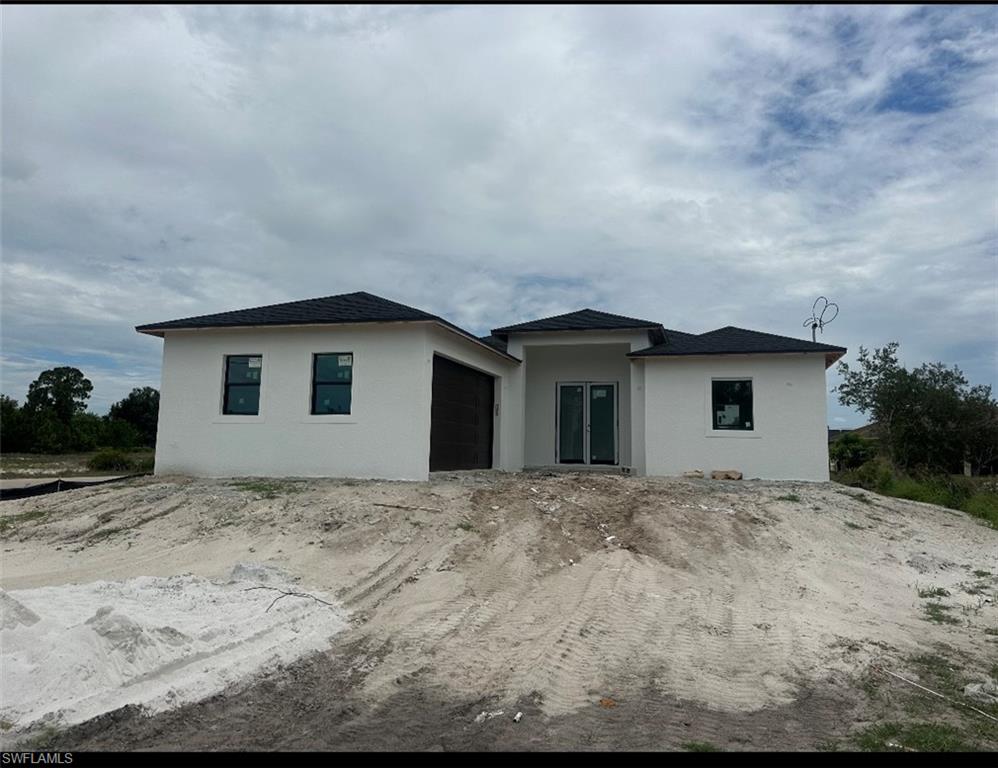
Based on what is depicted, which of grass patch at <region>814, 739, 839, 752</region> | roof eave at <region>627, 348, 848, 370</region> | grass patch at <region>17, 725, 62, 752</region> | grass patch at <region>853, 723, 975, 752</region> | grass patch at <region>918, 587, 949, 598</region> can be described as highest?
roof eave at <region>627, 348, 848, 370</region>

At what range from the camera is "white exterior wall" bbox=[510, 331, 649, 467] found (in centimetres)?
1880

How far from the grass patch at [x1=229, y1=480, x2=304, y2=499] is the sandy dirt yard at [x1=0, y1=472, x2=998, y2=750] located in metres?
0.10

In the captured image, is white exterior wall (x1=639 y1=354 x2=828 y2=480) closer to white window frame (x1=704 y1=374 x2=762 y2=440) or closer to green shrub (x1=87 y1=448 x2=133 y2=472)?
white window frame (x1=704 y1=374 x2=762 y2=440)

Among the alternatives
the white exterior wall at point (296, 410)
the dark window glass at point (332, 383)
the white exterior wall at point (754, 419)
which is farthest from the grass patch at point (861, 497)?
the dark window glass at point (332, 383)

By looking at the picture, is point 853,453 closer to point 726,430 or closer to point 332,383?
point 726,430

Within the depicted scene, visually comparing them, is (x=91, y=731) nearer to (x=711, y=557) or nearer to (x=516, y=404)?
(x=711, y=557)

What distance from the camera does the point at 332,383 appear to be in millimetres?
14148

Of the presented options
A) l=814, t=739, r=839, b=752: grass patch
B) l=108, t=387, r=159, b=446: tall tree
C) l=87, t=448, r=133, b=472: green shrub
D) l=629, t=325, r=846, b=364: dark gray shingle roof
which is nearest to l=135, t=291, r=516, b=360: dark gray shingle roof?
l=629, t=325, r=846, b=364: dark gray shingle roof

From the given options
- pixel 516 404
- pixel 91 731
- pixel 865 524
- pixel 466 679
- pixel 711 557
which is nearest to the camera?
pixel 91 731

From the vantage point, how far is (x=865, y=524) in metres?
11.4

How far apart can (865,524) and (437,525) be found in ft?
23.2

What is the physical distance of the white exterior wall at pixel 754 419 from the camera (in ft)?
51.0

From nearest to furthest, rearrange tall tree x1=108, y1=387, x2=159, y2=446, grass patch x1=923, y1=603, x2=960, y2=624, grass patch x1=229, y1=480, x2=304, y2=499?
grass patch x1=923, y1=603, x2=960, y2=624
grass patch x1=229, y1=480, x2=304, y2=499
tall tree x1=108, y1=387, x2=159, y2=446

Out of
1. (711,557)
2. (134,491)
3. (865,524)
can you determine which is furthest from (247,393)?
(865,524)
